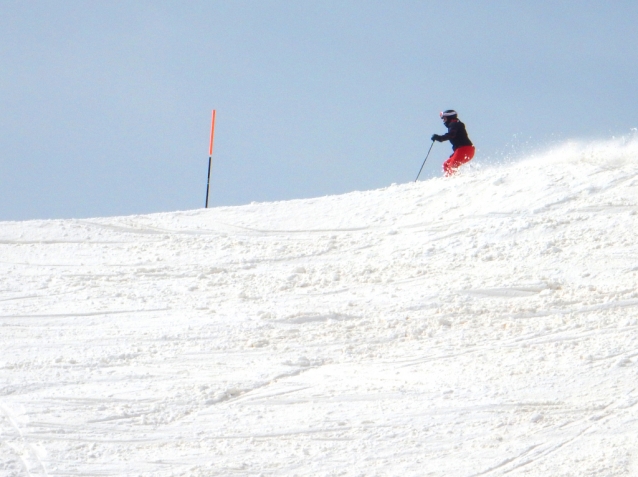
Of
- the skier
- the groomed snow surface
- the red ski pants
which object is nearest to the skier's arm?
the skier

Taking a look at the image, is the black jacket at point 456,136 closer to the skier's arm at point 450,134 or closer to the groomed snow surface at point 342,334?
the skier's arm at point 450,134

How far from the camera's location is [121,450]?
597 cm

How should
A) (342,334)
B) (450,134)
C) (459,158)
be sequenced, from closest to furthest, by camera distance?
(342,334)
(459,158)
(450,134)

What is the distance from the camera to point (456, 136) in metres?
16.1

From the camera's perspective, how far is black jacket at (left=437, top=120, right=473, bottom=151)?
16.1 meters

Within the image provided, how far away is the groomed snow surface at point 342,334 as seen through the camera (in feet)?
19.4

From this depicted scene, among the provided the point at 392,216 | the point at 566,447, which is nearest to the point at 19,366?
the point at 566,447

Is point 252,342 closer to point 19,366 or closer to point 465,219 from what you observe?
point 19,366

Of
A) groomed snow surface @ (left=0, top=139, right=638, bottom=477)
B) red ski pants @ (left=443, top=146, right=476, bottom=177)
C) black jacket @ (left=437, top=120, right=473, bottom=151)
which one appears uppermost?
black jacket @ (left=437, top=120, right=473, bottom=151)

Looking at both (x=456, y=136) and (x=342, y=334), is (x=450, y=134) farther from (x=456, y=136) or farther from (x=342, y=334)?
(x=342, y=334)

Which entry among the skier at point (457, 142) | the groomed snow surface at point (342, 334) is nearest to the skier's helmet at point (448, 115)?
the skier at point (457, 142)

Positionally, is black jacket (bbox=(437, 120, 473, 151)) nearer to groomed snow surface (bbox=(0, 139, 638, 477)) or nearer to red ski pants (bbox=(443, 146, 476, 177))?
red ski pants (bbox=(443, 146, 476, 177))

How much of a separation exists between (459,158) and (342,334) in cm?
829

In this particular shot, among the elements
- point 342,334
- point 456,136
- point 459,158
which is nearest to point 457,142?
point 456,136
